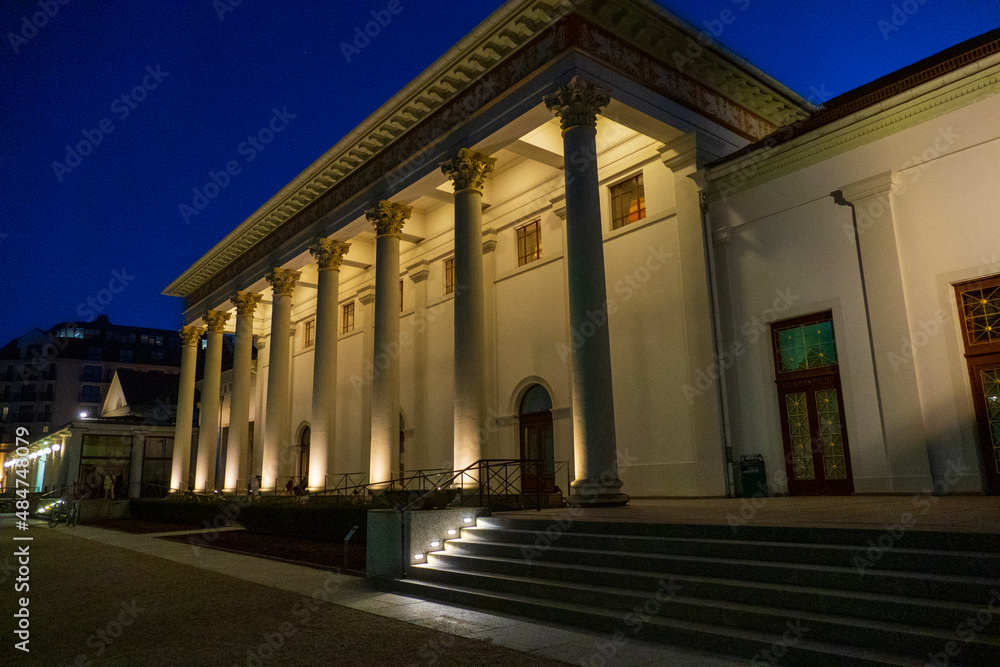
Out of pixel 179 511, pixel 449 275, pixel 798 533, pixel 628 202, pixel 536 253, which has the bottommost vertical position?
pixel 179 511

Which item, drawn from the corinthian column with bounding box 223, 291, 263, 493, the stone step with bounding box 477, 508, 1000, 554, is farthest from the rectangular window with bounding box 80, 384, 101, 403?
the stone step with bounding box 477, 508, 1000, 554

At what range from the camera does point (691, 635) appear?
6277mm

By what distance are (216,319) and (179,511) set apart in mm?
10273

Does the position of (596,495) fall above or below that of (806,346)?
below

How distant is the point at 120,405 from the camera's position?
5253cm

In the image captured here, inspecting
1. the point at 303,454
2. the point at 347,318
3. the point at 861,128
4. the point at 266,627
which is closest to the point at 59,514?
the point at 303,454

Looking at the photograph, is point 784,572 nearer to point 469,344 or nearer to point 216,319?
point 469,344

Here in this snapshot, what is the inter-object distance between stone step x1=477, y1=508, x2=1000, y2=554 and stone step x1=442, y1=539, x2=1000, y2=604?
408 millimetres

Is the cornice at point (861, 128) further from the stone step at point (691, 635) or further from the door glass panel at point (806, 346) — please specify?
the stone step at point (691, 635)

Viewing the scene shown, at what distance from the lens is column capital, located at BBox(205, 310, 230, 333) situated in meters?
32.2

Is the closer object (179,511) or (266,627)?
(266,627)

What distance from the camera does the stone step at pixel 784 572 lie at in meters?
5.70

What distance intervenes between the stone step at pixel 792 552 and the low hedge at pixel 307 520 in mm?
5834

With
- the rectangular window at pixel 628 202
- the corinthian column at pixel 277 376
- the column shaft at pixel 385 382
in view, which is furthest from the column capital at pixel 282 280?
the rectangular window at pixel 628 202
